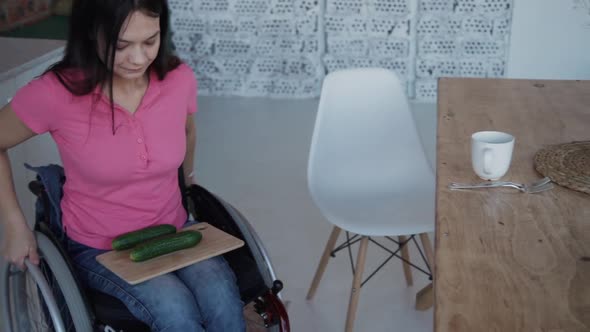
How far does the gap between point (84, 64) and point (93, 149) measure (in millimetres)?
177

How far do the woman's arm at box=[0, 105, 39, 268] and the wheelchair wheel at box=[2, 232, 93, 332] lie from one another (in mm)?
25

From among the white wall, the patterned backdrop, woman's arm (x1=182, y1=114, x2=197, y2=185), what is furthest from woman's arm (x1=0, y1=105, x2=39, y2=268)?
the white wall

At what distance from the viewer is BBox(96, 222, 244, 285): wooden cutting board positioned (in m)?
1.53

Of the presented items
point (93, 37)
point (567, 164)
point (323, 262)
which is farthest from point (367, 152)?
point (93, 37)

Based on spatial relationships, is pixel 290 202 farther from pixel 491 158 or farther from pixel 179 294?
pixel 491 158

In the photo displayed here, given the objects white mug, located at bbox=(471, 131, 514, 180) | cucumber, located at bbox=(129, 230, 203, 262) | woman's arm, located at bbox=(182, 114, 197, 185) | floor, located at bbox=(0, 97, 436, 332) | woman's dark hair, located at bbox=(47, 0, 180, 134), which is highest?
woman's dark hair, located at bbox=(47, 0, 180, 134)

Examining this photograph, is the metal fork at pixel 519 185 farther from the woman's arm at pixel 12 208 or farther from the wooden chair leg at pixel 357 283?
the woman's arm at pixel 12 208

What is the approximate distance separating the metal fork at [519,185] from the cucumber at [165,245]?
538 millimetres

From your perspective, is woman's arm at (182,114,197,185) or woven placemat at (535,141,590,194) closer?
woven placemat at (535,141,590,194)

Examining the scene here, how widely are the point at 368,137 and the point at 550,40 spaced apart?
7.32 ft

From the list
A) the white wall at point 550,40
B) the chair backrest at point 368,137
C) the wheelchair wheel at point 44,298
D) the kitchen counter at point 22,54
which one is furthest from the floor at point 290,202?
the wheelchair wheel at point 44,298

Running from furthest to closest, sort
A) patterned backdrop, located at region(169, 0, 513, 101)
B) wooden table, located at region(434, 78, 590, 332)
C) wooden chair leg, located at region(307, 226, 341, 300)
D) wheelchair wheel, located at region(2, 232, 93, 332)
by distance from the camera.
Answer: patterned backdrop, located at region(169, 0, 513, 101) → wooden chair leg, located at region(307, 226, 341, 300) → wheelchair wheel, located at region(2, 232, 93, 332) → wooden table, located at region(434, 78, 590, 332)

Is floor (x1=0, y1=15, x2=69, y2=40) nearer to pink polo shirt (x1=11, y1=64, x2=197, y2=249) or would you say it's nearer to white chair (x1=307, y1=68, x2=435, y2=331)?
white chair (x1=307, y1=68, x2=435, y2=331)

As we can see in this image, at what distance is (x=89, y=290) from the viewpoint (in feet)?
5.30
